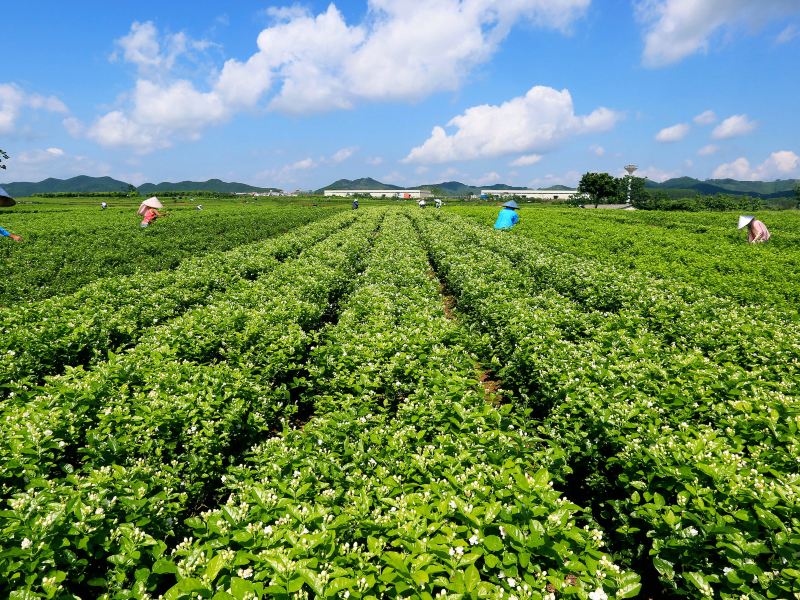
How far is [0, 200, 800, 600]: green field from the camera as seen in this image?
2865mm

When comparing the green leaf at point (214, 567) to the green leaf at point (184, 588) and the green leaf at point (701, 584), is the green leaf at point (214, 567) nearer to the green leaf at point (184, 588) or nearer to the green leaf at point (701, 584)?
the green leaf at point (184, 588)

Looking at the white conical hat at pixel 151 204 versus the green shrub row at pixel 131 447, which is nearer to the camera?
the green shrub row at pixel 131 447

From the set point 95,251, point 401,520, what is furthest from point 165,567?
point 95,251

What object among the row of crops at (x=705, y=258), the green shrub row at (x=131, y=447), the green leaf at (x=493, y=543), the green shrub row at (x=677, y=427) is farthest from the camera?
the row of crops at (x=705, y=258)

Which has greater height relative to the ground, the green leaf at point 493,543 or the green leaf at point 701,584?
the green leaf at point 493,543

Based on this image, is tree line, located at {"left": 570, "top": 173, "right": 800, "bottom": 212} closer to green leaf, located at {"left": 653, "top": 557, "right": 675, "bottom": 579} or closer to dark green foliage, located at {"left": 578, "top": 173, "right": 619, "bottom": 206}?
dark green foliage, located at {"left": 578, "top": 173, "right": 619, "bottom": 206}

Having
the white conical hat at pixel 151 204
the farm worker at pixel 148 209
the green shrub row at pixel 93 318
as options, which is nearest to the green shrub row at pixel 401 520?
the green shrub row at pixel 93 318

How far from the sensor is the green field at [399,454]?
287cm

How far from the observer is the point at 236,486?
378cm

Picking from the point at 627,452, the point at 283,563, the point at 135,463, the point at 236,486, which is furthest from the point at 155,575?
the point at 627,452

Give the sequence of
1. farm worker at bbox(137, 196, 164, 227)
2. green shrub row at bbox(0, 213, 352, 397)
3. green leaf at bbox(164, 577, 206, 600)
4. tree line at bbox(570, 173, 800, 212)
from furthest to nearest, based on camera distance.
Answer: tree line at bbox(570, 173, 800, 212) < farm worker at bbox(137, 196, 164, 227) < green shrub row at bbox(0, 213, 352, 397) < green leaf at bbox(164, 577, 206, 600)

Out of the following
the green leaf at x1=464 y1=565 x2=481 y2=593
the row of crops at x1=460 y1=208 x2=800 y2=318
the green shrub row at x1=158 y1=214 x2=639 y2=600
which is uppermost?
the row of crops at x1=460 y1=208 x2=800 y2=318

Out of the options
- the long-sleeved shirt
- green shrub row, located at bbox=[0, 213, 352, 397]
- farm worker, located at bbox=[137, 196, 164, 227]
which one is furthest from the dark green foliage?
green shrub row, located at bbox=[0, 213, 352, 397]

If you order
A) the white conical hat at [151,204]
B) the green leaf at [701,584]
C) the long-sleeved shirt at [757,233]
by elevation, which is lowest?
the green leaf at [701,584]
